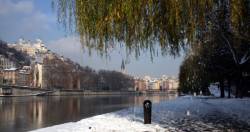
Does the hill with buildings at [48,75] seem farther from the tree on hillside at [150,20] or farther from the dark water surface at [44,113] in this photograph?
the tree on hillside at [150,20]

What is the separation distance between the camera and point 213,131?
45.5 feet

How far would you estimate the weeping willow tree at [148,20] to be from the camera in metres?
8.75

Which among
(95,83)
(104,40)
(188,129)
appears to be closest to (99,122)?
(188,129)

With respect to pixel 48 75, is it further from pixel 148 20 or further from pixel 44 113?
pixel 148 20

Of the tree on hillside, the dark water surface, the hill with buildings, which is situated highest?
the hill with buildings

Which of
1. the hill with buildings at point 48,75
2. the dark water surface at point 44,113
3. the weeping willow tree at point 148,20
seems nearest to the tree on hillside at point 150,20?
the weeping willow tree at point 148,20

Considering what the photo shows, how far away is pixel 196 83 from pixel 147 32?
1558 inches

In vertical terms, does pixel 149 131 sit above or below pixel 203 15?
below

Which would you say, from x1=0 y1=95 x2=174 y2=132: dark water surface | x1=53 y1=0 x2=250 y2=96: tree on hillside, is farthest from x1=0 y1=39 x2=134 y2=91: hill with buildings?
x1=53 y1=0 x2=250 y2=96: tree on hillside

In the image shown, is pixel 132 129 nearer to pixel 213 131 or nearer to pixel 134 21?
pixel 213 131

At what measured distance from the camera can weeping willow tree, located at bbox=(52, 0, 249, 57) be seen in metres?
8.75

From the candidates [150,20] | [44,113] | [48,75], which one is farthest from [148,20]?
[48,75]

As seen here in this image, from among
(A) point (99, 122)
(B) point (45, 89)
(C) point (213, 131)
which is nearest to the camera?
(C) point (213, 131)

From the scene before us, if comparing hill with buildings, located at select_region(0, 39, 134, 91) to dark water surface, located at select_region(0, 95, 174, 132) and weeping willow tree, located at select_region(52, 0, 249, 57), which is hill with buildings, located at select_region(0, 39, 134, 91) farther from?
weeping willow tree, located at select_region(52, 0, 249, 57)
